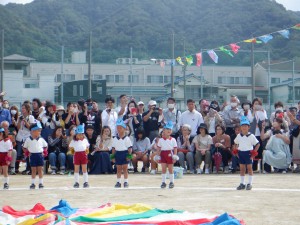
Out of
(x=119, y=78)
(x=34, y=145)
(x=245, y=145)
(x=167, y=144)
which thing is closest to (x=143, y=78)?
(x=119, y=78)

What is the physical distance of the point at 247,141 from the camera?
14.2 m

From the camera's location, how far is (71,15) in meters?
92.3

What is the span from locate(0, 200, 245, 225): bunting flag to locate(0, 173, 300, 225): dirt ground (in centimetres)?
81

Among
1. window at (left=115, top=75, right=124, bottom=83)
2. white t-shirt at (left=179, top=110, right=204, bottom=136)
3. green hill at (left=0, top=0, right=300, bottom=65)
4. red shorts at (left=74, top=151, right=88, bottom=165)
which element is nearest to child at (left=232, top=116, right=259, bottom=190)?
red shorts at (left=74, top=151, right=88, bottom=165)

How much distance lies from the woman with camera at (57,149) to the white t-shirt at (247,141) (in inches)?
224

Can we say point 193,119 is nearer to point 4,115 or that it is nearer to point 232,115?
point 232,115

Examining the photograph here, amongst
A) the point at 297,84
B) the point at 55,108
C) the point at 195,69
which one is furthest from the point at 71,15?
the point at 55,108

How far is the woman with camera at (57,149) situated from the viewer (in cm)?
1784

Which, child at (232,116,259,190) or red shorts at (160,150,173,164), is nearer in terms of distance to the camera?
child at (232,116,259,190)

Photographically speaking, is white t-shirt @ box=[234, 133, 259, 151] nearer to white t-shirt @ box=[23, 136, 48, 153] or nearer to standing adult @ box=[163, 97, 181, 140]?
standing adult @ box=[163, 97, 181, 140]

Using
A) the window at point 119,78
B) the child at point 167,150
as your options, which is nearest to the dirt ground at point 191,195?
the child at point 167,150

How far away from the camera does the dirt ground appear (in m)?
10.4

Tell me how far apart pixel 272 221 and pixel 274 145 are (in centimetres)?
840

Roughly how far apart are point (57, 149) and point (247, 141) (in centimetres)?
607
